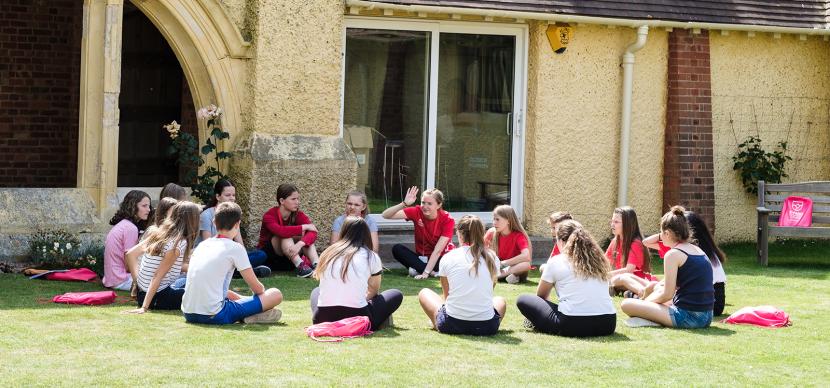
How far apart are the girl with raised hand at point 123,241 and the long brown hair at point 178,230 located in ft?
4.00

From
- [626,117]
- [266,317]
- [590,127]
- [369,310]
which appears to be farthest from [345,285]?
[626,117]

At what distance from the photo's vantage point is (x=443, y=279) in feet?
28.1

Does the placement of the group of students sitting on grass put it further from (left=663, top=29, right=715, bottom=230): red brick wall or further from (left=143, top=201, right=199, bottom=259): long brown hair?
(left=663, top=29, right=715, bottom=230): red brick wall

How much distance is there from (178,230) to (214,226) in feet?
6.05

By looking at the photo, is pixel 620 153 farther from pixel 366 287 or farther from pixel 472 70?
pixel 366 287

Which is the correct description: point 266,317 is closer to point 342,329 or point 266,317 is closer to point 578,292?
point 342,329

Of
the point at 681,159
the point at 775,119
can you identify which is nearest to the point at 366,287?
the point at 681,159

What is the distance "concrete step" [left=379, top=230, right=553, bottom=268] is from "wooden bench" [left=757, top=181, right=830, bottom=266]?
235cm

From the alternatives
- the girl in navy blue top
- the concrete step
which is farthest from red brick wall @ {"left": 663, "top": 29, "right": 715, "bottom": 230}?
the girl in navy blue top

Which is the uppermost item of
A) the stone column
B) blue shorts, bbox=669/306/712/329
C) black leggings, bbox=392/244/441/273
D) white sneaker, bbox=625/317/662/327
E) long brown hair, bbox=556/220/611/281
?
the stone column

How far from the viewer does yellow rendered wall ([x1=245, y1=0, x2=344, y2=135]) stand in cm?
1250

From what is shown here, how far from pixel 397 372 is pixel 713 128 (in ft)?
30.5

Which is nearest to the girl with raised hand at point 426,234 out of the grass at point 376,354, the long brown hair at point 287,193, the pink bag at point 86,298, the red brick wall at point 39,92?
the long brown hair at point 287,193

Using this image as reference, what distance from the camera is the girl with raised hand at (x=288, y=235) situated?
11.8 metres
